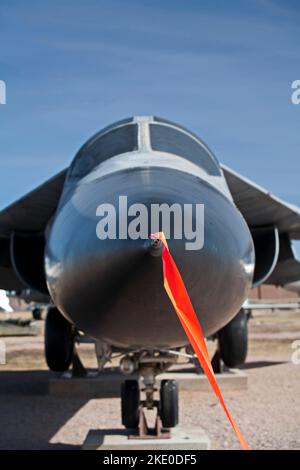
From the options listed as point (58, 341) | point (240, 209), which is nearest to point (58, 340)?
point (58, 341)

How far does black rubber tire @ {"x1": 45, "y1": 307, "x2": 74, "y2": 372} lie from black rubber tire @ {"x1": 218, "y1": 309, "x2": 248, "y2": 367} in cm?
173

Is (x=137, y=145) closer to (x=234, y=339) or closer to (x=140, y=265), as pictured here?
(x=140, y=265)

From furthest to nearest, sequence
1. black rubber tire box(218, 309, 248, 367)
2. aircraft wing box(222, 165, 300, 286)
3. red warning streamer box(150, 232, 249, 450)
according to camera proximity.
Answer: black rubber tire box(218, 309, 248, 367) < aircraft wing box(222, 165, 300, 286) < red warning streamer box(150, 232, 249, 450)

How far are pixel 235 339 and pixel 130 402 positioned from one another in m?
2.15

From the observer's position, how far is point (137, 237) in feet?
11.6

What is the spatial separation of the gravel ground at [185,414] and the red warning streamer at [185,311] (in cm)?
282

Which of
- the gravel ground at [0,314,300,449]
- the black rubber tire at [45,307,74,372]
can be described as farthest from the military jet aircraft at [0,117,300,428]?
the black rubber tire at [45,307,74,372]

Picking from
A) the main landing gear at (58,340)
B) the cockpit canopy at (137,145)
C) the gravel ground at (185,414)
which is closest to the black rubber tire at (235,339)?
the gravel ground at (185,414)

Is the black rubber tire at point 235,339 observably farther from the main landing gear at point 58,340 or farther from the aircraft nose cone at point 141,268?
the aircraft nose cone at point 141,268

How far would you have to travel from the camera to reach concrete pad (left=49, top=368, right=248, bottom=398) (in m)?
9.55

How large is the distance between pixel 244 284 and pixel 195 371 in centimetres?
663

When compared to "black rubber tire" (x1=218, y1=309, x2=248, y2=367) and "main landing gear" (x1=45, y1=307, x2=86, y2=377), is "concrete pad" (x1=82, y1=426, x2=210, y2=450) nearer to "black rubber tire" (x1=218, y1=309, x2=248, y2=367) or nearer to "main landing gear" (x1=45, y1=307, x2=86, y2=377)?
"main landing gear" (x1=45, y1=307, x2=86, y2=377)
